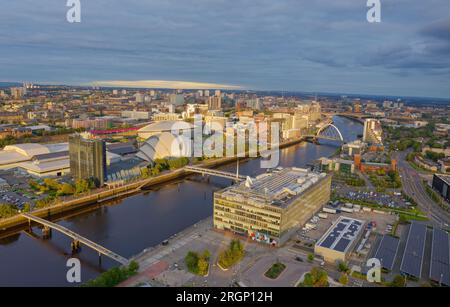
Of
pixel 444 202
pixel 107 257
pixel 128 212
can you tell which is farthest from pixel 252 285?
pixel 444 202

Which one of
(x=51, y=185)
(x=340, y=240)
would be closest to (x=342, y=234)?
(x=340, y=240)

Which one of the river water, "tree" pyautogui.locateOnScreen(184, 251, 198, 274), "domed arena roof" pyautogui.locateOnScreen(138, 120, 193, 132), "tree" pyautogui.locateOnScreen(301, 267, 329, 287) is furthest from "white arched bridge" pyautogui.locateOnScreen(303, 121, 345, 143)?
"tree" pyautogui.locateOnScreen(184, 251, 198, 274)

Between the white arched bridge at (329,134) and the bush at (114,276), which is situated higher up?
the white arched bridge at (329,134)

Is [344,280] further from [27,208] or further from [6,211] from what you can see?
[6,211]

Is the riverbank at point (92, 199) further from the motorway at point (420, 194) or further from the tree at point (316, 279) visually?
the motorway at point (420, 194)

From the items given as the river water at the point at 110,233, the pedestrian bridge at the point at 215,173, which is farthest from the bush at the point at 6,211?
the pedestrian bridge at the point at 215,173
